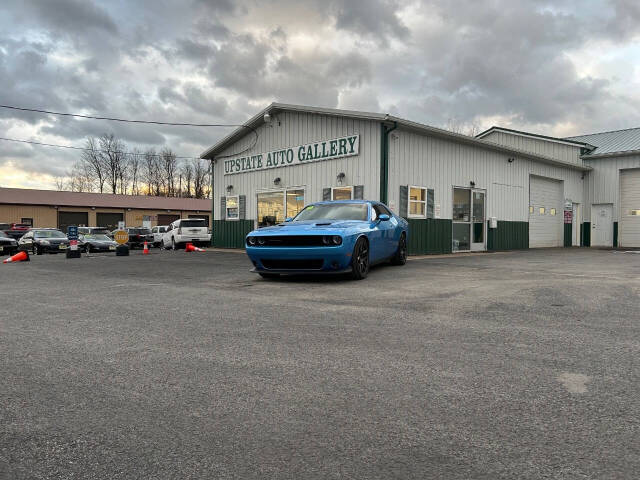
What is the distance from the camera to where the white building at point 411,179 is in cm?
1527

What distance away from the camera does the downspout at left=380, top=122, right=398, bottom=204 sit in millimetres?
Answer: 14617

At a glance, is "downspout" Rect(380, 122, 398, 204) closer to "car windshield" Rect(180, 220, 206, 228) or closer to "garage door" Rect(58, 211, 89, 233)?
"car windshield" Rect(180, 220, 206, 228)

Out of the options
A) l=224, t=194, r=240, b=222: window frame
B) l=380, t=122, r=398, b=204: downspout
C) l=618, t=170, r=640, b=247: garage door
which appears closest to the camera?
l=380, t=122, r=398, b=204: downspout

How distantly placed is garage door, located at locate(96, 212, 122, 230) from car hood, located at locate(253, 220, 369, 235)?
42.0m

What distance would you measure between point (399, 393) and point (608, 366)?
1.62 m

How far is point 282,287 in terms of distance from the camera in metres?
7.61

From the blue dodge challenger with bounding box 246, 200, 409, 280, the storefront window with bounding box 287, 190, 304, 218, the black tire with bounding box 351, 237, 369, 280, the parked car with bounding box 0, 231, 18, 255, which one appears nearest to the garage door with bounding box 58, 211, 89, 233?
the parked car with bounding box 0, 231, 18, 255

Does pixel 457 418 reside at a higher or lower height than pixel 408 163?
lower

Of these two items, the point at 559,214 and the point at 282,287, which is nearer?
the point at 282,287

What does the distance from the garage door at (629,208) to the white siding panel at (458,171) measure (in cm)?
384

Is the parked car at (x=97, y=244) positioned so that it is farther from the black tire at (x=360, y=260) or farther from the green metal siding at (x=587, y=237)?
the green metal siding at (x=587, y=237)

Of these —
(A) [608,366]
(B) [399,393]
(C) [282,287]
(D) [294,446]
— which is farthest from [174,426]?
(C) [282,287]

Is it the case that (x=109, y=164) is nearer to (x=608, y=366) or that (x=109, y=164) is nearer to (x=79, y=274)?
(x=79, y=274)

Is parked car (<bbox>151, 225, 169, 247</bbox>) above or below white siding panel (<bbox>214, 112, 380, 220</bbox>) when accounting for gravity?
below
